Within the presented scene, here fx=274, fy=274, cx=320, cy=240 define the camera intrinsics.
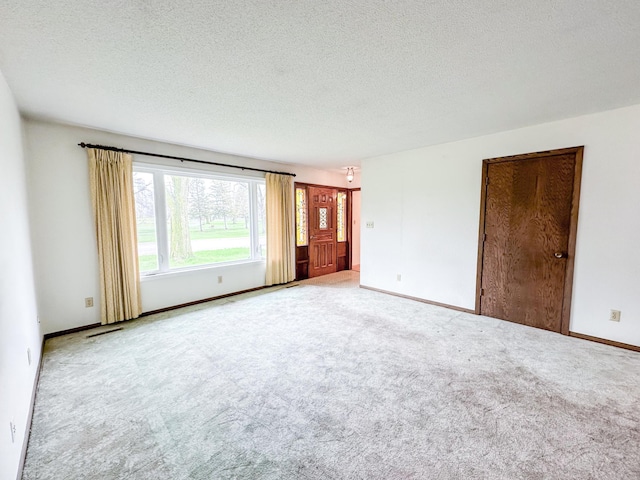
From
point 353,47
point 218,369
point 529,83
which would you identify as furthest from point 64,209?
point 529,83

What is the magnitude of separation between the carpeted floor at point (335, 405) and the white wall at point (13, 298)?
0.23 metres

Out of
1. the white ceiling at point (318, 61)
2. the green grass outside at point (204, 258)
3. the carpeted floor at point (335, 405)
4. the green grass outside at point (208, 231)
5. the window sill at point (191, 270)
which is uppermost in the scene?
the white ceiling at point (318, 61)

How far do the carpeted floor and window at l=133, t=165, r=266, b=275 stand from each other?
1202 millimetres

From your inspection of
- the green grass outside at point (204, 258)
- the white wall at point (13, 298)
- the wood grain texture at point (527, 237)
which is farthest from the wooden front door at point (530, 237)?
the white wall at point (13, 298)

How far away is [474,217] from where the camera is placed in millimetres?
3785

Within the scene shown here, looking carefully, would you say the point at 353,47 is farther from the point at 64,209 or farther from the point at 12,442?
the point at 64,209

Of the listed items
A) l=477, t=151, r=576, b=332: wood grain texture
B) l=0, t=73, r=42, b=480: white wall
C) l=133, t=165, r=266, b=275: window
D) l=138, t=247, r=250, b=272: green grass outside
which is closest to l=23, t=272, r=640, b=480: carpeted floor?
l=0, t=73, r=42, b=480: white wall

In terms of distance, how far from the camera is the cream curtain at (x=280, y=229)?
523cm

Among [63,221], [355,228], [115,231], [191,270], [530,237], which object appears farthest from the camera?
[355,228]

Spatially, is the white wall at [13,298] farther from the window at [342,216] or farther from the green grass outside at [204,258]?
the window at [342,216]

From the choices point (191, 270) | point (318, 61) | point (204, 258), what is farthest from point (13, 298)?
point (204, 258)

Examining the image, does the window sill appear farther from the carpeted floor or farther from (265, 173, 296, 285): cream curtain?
the carpeted floor

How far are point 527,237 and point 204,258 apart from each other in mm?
4618

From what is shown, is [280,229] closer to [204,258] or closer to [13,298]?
[204,258]
